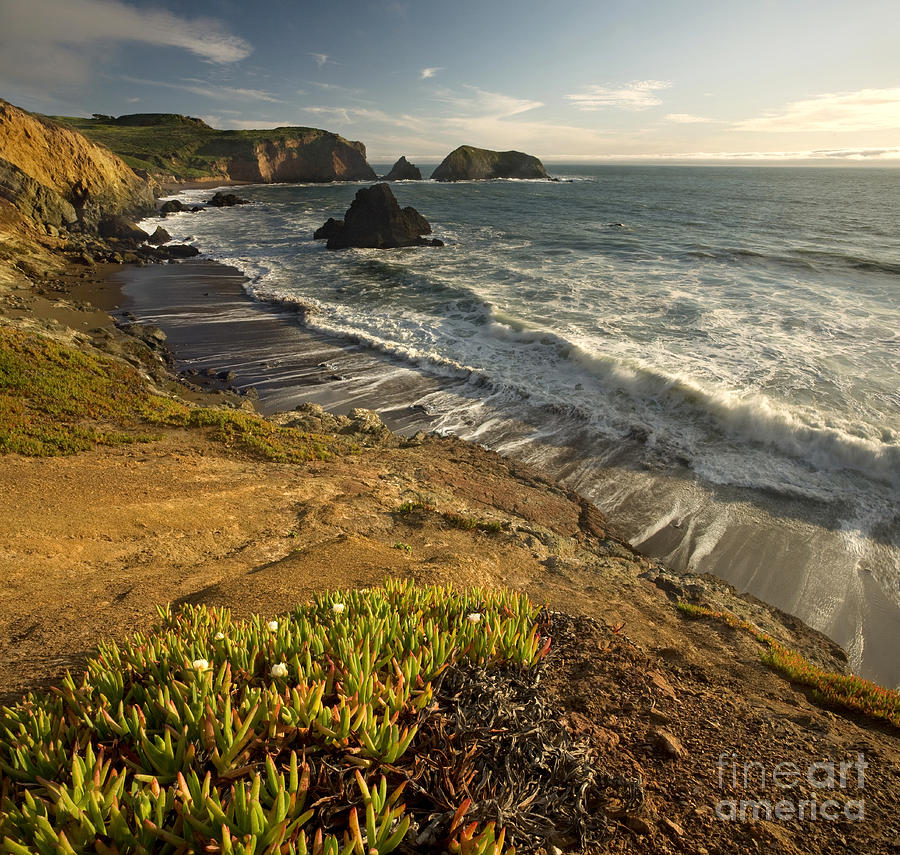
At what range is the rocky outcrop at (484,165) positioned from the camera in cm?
14750

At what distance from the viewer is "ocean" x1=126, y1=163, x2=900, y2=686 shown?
32.9 ft

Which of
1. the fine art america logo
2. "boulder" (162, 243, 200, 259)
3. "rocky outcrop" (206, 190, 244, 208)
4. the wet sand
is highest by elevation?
"rocky outcrop" (206, 190, 244, 208)

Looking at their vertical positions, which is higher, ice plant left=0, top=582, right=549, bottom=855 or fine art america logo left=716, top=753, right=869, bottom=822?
ice plant left=0, top=582, right=549, bottom=855

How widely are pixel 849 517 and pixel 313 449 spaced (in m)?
12.0

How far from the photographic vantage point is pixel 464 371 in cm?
1792

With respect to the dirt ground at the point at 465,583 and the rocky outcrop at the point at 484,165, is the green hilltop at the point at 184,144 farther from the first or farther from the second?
the dirt ground at the point at 465,583

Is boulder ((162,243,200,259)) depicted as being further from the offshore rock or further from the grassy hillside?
the grassy hillside

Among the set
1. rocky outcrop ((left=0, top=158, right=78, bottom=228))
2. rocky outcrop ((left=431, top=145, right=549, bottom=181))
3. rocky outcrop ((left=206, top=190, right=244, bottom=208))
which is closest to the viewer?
rocky outcrop ((left=0, top=158, right=78, bottom=228))

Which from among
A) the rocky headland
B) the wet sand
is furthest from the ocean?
the rocky headland

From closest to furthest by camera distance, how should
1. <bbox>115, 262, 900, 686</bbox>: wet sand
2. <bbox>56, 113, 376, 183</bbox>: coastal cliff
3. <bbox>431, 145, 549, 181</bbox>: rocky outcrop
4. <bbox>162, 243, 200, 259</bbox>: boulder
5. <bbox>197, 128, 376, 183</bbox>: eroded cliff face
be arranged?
<bbox>115, 262, 900, 686</bbox>: wet sand, <bbox>162, 243, 200, 259</bbox>: boulder, <bbox>56, 113, 376, 183</bbox>: coastal cliff, <bbox>197, 128, 376, 183</bbox>: eroded cliff face, <bbox>431, 145, 549, 181</bbox>: rocky outcrop

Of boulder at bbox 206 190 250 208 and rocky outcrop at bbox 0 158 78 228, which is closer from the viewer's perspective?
rocky outcrop at bbox 0 158 78 228

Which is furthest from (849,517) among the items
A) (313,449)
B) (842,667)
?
(313,449)

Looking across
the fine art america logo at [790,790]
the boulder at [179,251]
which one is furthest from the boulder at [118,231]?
the fine art america logo at [790,790]

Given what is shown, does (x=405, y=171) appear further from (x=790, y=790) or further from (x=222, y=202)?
(x=790, y=790)
